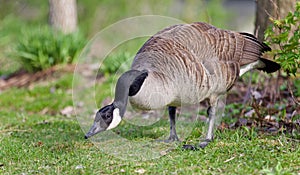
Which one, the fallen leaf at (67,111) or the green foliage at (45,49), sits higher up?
the green foliage at (45,49)

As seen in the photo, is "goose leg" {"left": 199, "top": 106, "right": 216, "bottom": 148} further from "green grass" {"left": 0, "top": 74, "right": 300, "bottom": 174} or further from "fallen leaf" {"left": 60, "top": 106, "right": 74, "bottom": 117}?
"fallen leaf" {"left": 60, "top": 106, "right": 74, "bottom": 117}

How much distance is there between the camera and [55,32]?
11.2 metres

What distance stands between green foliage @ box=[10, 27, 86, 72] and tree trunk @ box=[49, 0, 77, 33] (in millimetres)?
514

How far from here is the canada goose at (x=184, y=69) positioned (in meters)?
→ 5.00

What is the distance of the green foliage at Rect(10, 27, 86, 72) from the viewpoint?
421 inches

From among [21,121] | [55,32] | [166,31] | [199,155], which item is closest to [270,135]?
[199,155]

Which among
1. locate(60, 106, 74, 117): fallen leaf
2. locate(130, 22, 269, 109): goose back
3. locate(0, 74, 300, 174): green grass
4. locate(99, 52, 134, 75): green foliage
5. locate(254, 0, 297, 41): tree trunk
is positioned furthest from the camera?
locate(99, 52, 134, 75): green foliage

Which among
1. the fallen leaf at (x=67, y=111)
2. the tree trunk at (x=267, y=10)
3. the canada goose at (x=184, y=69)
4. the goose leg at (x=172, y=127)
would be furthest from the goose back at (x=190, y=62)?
the fallen leaf at (x=67, y=111)

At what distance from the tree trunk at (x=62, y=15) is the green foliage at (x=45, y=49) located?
0.51 meters

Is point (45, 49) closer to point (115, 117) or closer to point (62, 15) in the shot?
point (62, 15)

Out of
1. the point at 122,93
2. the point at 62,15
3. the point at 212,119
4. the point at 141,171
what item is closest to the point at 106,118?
the point at 122,93

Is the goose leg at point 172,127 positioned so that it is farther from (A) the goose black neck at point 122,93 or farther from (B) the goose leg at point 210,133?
(A) the goose black neck at point 122,93

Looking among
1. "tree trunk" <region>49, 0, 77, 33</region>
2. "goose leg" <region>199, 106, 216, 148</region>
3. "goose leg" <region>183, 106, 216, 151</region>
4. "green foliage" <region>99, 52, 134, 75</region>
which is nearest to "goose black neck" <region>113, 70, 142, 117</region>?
"goose leg" <region>183, 106, 216, 151</region>

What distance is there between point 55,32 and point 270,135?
21.3ft
